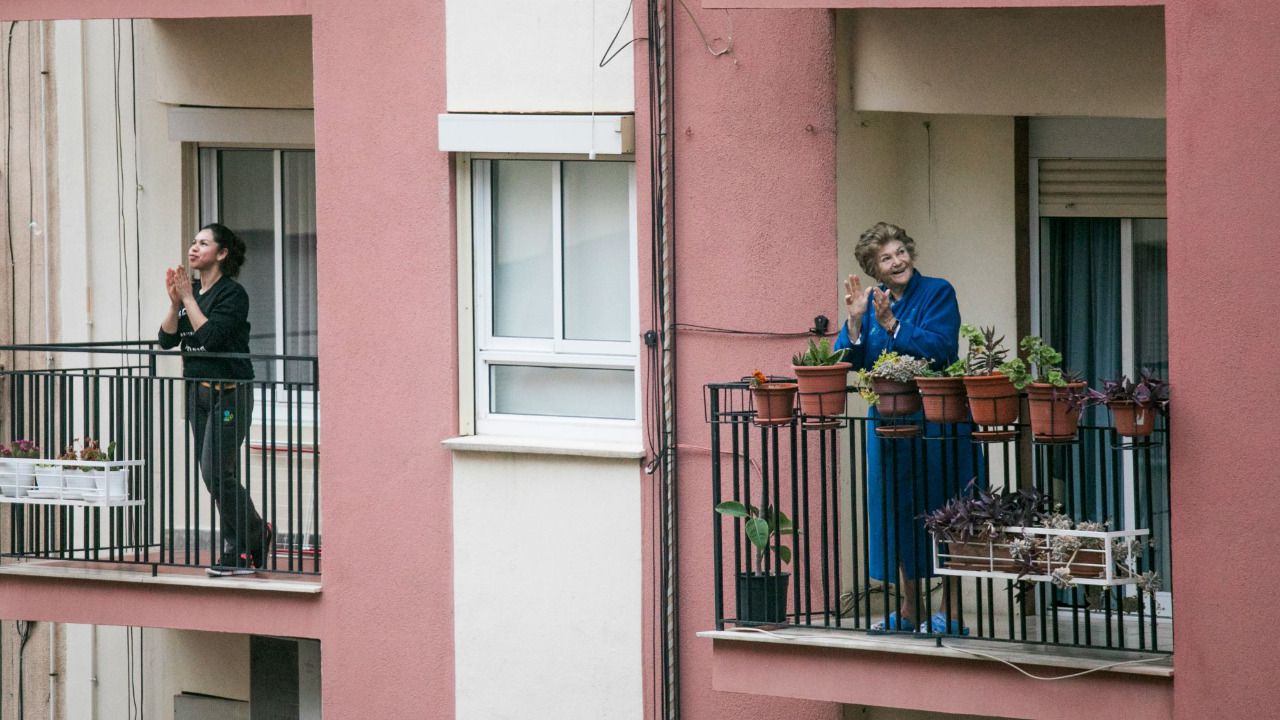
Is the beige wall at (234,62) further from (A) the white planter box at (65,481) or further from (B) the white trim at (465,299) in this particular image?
(A) the white planter box at (65,481)

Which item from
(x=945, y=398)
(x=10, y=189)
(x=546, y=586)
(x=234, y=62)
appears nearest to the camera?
(x=945, y=398)

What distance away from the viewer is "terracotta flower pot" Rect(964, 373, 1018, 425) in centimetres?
914

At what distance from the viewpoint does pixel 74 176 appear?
13914mm

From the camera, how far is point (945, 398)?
931 centimetres

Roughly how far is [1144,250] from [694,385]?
259cm

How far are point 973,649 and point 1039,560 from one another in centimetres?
65

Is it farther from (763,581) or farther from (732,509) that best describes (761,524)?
(763,581)

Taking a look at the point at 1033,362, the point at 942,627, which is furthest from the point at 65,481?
the point at 1033,362

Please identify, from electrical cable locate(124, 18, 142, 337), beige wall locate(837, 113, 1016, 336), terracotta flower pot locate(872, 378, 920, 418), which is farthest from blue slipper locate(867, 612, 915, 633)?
electrical cable locate(124, 18, 142, 337)

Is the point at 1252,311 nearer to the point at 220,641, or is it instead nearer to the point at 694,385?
the point at 694,385

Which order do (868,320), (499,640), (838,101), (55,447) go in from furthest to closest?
1. (55,447)
2. (499,640)
3. (838,101)
4. (868,320)

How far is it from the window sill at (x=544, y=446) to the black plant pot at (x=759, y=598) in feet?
3.73

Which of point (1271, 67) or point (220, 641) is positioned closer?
point (1271, 67)

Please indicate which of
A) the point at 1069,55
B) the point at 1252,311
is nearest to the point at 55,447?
the point at 1069,55
